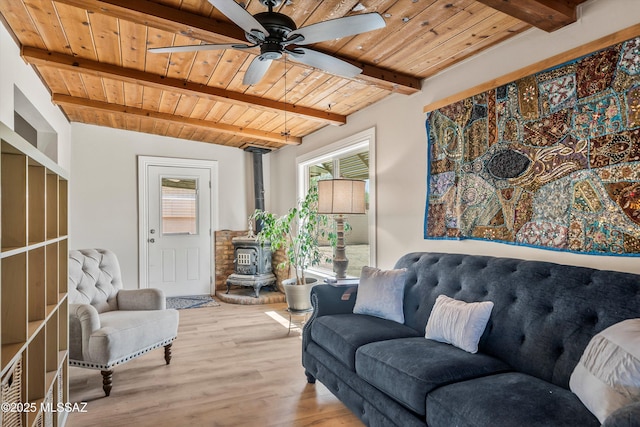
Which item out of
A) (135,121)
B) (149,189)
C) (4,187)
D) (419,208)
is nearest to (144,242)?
(149,189)

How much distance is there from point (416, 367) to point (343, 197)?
72.5 inches

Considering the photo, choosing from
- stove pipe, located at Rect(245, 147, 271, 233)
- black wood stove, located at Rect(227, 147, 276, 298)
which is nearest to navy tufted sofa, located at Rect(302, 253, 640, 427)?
black wood stove, located at Rect(227, 147, 276, 298)

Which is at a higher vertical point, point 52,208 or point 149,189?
point 149,189

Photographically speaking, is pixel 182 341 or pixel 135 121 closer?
pixel 182 341

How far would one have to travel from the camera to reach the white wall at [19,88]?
2.71 meters

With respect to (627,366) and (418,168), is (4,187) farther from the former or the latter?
(418,168)

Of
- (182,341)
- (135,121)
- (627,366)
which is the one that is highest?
(135,121)

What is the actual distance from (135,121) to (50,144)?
108 centimetres

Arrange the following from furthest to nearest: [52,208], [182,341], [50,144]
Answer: [50,144]
[182,341]
[52,208]

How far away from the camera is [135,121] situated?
205 inches

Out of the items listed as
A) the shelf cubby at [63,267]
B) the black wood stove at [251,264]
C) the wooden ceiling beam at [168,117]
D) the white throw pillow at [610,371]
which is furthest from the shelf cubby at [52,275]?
the black wood stove at [251,264]

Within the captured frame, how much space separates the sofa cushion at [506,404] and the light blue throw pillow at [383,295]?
0.95 m

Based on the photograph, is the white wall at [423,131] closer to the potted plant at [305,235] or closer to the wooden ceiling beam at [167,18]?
the potted plant at [305,235]

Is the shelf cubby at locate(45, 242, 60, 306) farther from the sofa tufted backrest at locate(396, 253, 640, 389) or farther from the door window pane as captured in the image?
the door window pane
